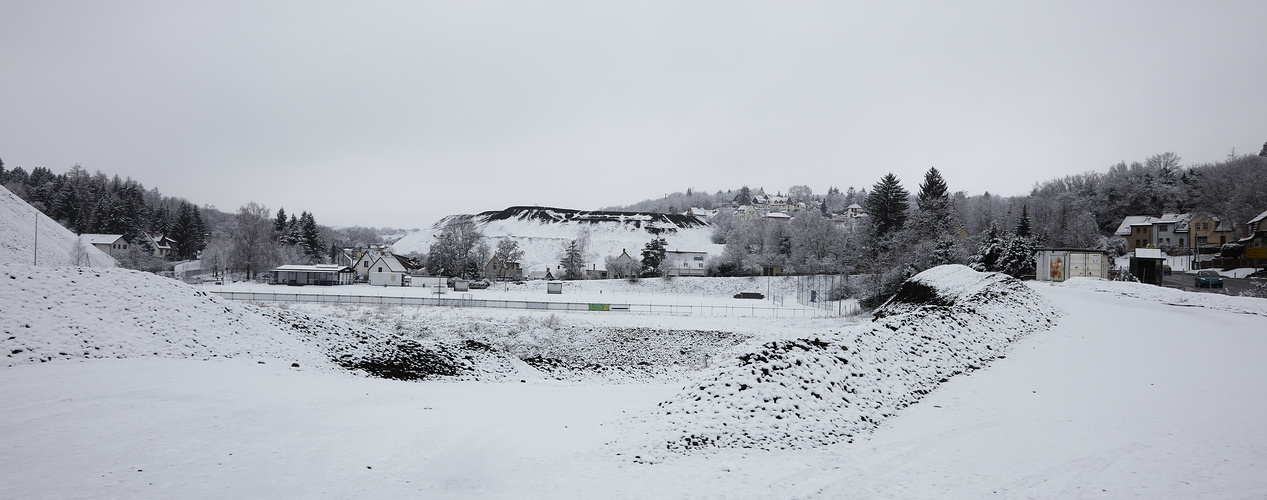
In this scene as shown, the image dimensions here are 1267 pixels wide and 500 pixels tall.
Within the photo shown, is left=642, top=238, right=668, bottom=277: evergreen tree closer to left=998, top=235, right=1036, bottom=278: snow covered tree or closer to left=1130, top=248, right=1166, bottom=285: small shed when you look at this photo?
left=998, top=235, right=1036, bottom=278: snow covered tree

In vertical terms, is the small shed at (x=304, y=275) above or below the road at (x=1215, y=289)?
below

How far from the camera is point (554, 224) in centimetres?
11750

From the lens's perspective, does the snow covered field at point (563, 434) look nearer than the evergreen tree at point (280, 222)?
Yes

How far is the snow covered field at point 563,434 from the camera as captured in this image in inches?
225

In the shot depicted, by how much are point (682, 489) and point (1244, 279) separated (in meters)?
52.1

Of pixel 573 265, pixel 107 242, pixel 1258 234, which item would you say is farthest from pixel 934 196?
pixel 107 242

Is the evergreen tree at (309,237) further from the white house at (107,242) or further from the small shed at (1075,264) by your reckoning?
the small shed at (1075,264)

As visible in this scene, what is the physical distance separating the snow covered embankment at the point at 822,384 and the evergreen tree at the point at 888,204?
131 ft

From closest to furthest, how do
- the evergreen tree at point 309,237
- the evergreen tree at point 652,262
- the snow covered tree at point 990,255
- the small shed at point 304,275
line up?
the snow covered tree at point 990,255
the small shed at point 304,275
the evergreen tree at point 652,262
the evergreen tree at point 309,237

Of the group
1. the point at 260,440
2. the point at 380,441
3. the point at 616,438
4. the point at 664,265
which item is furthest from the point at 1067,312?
the point at 664,265

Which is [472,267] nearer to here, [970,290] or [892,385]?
[970,290]

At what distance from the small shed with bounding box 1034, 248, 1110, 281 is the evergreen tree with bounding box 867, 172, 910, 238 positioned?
12185 mm

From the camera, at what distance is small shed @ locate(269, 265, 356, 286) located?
55469 mm

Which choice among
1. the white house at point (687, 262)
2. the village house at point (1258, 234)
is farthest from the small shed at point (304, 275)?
the village house at point (1258, 234)
